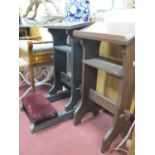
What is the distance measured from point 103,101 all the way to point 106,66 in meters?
0.32

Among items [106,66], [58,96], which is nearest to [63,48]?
[58,96]

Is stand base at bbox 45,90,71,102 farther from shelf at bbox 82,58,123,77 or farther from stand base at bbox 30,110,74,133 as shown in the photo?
shelf at bbox 82,58,123,77

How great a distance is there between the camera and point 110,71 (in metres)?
1.36

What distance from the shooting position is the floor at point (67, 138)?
1.50 m

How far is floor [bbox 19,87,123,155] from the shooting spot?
1496 mm

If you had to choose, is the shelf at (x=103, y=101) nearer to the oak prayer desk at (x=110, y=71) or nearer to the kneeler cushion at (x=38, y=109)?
the oak prayer desk at (x=110, y=71)

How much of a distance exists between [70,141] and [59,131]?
0.18 m

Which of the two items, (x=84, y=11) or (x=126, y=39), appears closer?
(x=126, y=39)

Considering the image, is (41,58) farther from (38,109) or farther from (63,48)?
(38,109)

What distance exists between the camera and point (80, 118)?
6.05ft
